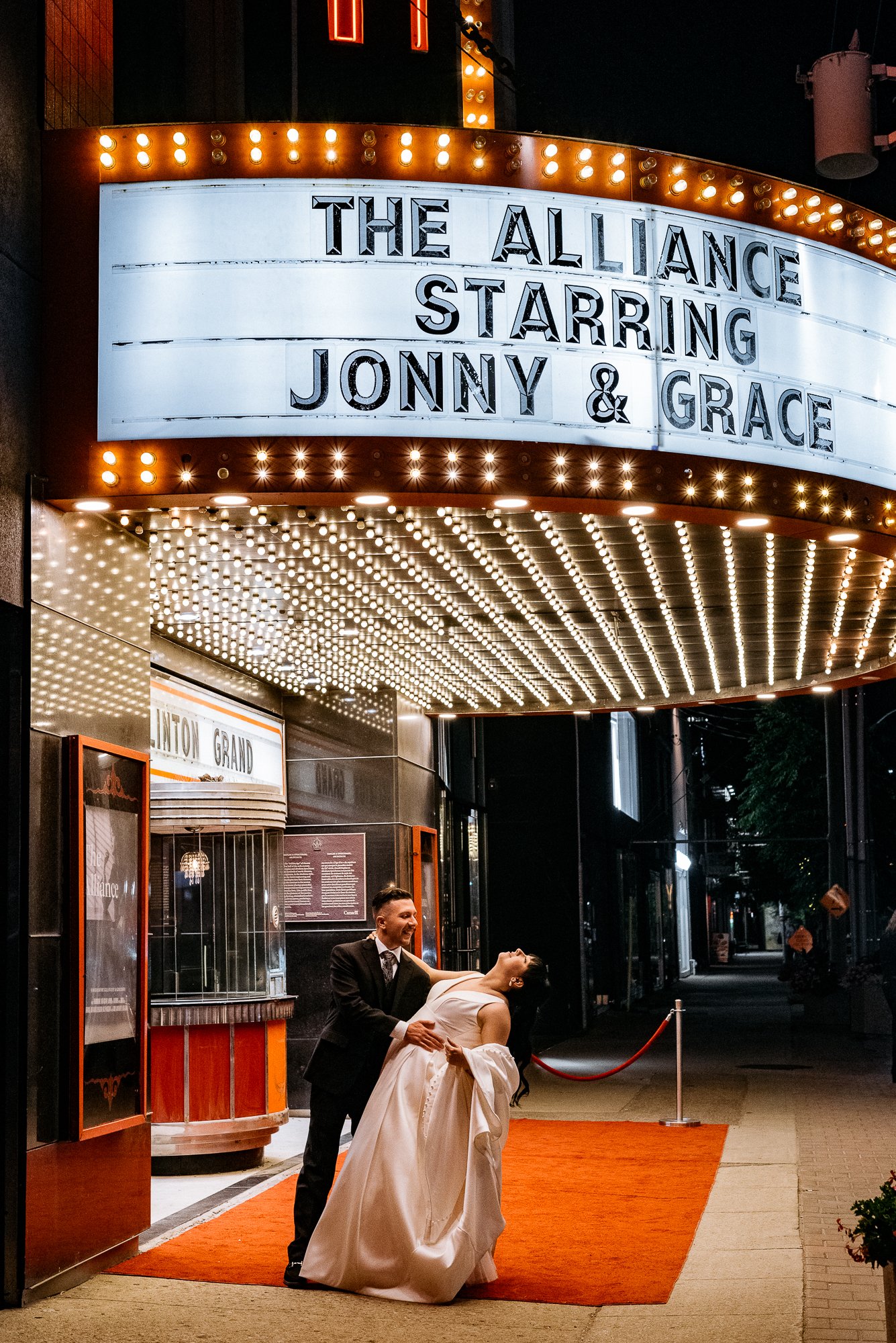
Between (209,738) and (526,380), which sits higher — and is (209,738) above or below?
below

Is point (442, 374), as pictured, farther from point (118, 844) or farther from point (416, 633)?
point (416, 633)

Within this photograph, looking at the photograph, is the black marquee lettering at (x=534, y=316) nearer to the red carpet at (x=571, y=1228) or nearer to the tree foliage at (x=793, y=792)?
the red carpet at (x=571, y=1228)

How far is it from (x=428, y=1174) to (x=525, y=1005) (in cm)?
108

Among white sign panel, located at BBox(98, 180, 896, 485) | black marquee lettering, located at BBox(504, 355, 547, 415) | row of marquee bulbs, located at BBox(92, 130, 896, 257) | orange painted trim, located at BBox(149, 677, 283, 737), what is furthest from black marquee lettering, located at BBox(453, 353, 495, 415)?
orange painted trim, located at BBox(149, 677, 283, 737)

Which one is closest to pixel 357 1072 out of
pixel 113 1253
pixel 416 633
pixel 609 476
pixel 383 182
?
pixel 113 1253

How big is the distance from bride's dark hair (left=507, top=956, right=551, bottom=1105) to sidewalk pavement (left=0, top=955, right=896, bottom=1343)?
4.00ft

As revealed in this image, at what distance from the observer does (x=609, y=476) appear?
830 centimetres

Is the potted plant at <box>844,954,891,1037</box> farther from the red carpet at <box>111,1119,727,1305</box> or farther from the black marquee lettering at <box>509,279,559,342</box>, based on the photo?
the black marquee lettering at <box>509,279,559,342</box>

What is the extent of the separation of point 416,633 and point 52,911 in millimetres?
6078

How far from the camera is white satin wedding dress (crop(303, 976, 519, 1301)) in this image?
726cm

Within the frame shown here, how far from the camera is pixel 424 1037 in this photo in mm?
Result: 7508

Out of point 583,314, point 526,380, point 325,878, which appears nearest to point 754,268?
point 583,314

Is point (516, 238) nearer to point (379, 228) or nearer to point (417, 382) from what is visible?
point (379, 228)

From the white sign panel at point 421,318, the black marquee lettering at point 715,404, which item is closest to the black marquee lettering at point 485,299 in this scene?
the white sign panel at point 421,318
